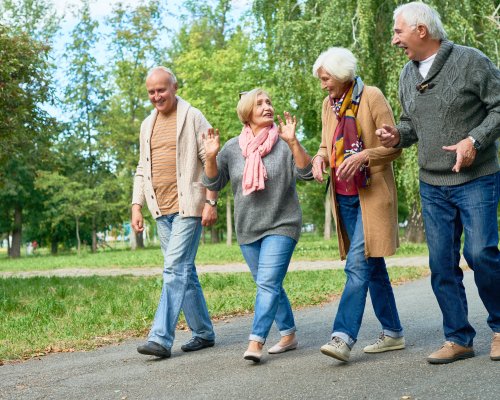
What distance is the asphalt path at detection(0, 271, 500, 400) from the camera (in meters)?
4.86

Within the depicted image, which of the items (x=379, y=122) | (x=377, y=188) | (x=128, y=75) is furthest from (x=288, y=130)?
(x=128, y=75)

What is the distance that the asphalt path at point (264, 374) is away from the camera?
4855 mm

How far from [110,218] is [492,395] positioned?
45338 mm

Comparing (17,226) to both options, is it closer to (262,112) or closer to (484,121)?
(262,112)

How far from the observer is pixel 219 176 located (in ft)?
21.4

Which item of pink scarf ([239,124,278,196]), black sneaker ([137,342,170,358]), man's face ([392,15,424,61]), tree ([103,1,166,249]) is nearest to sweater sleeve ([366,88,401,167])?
man's face ([392,15,424,61])

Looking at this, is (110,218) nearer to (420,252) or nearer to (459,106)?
(420,252)

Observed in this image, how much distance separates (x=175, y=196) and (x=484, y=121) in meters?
2.52

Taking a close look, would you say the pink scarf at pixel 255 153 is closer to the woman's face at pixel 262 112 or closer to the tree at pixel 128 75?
the woman's face at pixel 262 112

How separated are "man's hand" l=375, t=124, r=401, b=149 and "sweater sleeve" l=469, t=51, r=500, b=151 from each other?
0.52 m

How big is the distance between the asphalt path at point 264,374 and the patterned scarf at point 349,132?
1.27 meters

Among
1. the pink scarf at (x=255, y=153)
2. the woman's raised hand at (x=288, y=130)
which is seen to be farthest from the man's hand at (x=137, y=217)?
the woman's raised hand at (x=288, y=130)

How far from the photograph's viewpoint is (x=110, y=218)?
4888 cm

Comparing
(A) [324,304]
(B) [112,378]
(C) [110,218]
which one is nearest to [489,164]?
(B) [112,378]
